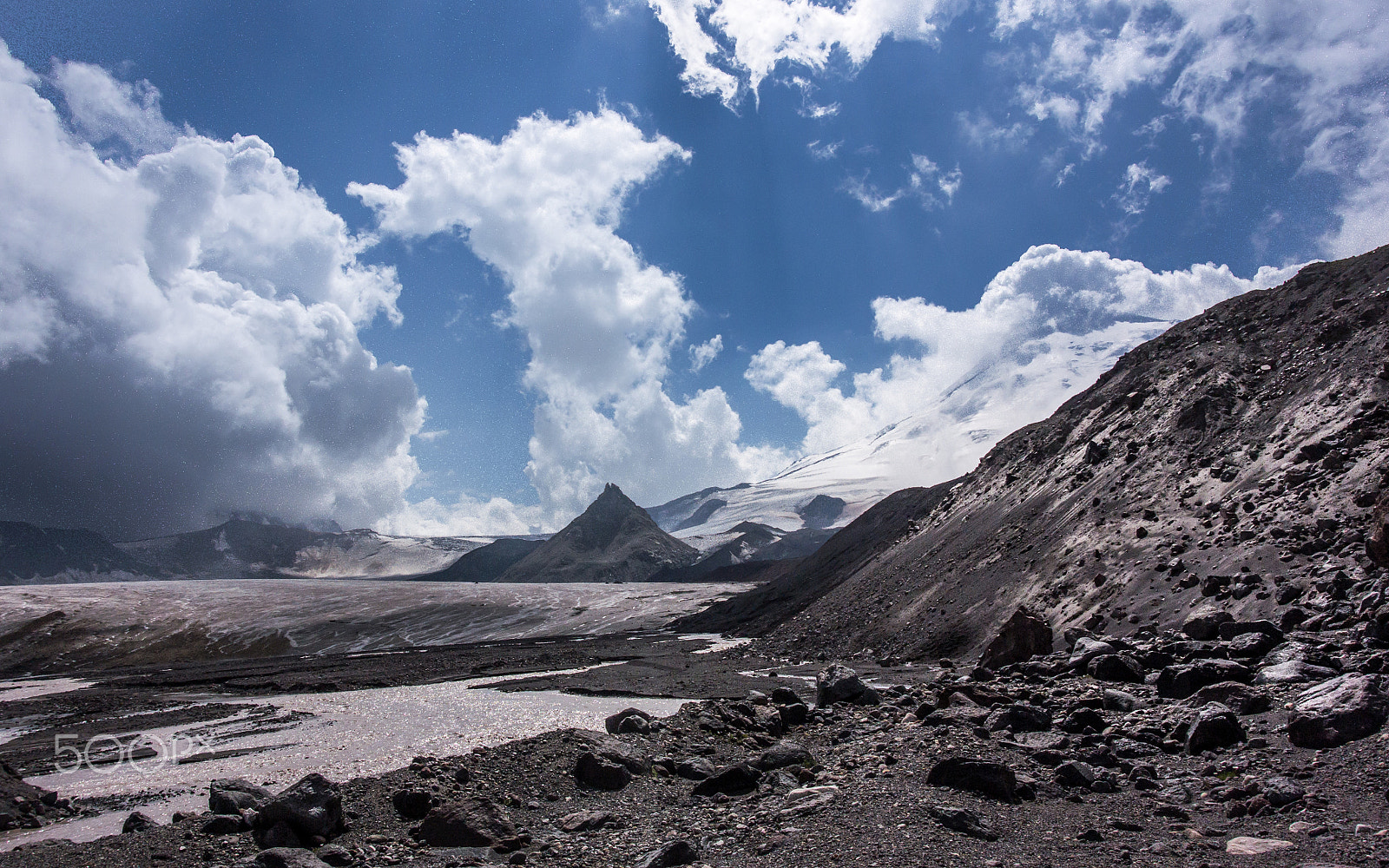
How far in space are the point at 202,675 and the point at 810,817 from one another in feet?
251

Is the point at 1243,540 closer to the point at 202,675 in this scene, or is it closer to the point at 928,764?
the point at 928,764

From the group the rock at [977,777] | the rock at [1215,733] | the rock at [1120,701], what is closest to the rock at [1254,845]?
the rock at [977,777]

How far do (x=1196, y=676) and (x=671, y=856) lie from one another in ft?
41.6

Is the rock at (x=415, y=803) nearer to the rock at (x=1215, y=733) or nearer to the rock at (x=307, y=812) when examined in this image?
the rock at (x=307, y=812)

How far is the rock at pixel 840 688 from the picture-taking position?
22.7 meters

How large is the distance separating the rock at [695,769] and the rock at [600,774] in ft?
4.28

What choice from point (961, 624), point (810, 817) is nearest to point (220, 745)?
point (810, 817)

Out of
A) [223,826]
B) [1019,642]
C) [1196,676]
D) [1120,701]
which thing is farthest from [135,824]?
[1019,642]

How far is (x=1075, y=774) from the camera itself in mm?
11266

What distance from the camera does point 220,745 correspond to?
86.1ft

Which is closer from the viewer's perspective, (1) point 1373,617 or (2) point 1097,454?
(1) point 1373,617

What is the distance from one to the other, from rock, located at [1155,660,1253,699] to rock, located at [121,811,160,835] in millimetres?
22443

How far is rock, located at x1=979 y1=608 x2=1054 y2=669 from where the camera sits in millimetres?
25891

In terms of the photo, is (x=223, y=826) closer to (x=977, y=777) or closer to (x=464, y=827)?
(x=464, y=827)
